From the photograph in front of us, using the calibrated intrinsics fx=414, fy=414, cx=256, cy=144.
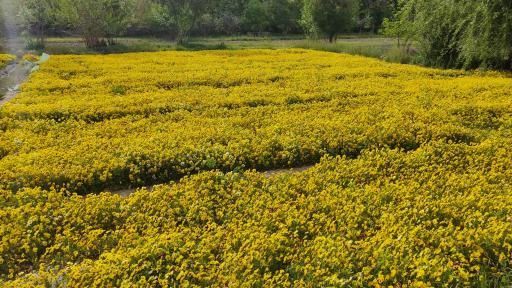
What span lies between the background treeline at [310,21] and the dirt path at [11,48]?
2927 mm

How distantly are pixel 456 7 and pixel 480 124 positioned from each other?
11.9 meters

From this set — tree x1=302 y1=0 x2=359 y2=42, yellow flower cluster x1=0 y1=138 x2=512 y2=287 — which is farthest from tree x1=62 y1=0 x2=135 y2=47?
yellow flower cluster x1=0 y1=138 x2=512 y2=287

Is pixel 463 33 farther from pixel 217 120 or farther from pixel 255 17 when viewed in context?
pixel 255 17

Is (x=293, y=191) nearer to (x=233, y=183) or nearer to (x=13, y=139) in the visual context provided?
(x=233, y=183)

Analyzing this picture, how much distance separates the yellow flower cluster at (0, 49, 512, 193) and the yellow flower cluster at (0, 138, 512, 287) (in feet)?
4.53

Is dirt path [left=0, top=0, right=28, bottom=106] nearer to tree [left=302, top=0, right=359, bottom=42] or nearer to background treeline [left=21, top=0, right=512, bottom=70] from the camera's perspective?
background treeline [left=21, top=0, right=512, bottom=70]

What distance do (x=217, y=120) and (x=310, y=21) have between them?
39387 mm

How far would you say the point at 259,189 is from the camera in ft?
26.2

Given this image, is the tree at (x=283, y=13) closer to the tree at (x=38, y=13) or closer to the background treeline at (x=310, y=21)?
the background treeline at (x=310, y=21)

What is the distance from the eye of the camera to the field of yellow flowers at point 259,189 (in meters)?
5.54

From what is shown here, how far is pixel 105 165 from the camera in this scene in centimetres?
925

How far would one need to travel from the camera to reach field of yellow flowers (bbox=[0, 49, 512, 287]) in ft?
18.2

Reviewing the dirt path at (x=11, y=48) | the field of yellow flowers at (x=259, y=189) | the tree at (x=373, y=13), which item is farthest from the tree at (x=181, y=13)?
the field of yellow flowers at (x=259, y=189)

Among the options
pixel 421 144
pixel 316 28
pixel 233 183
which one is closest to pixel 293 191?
pixel 233 183
